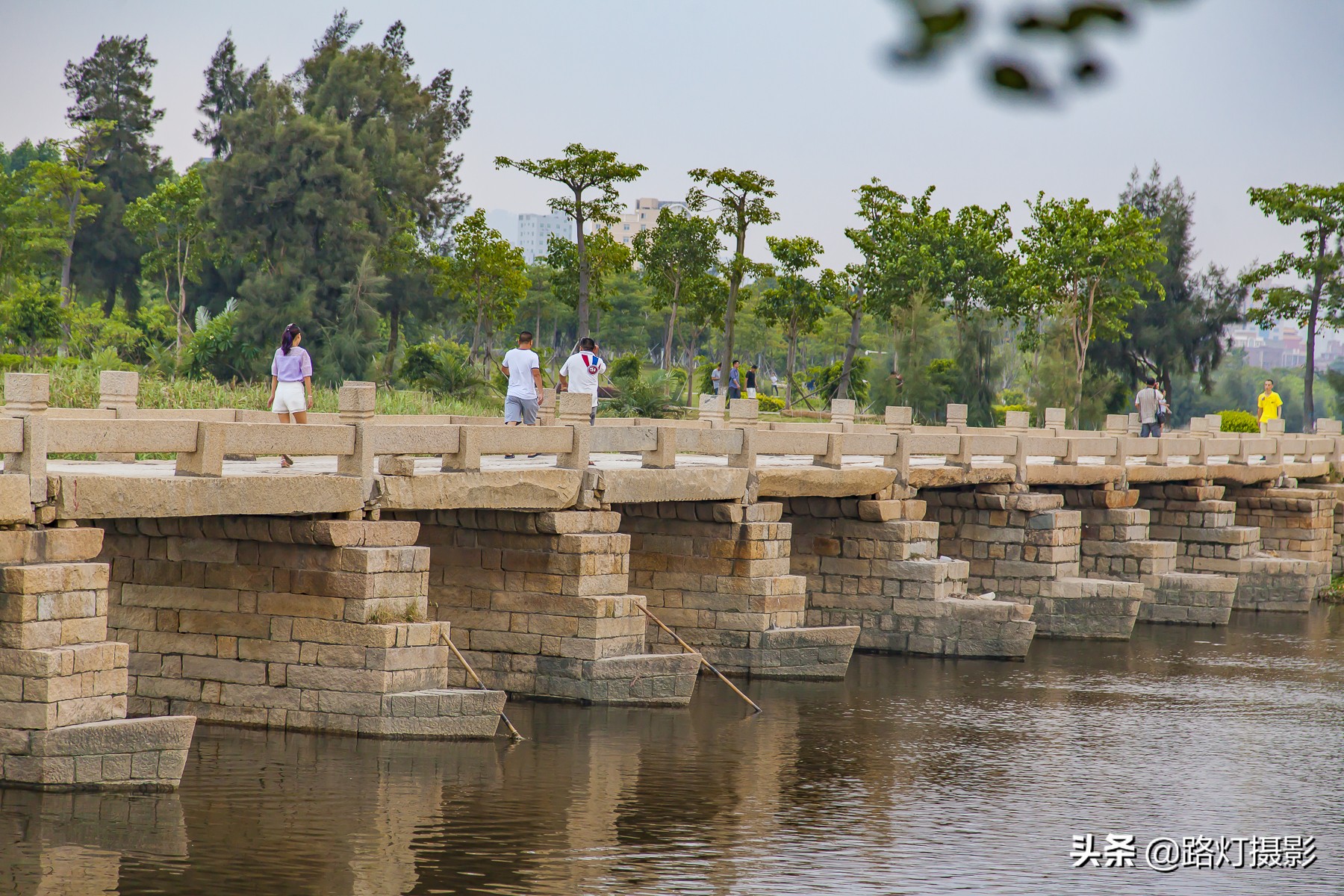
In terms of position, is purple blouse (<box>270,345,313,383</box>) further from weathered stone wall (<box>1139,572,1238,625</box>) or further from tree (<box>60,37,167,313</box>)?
tree (<box>60,37,167,313</box>)

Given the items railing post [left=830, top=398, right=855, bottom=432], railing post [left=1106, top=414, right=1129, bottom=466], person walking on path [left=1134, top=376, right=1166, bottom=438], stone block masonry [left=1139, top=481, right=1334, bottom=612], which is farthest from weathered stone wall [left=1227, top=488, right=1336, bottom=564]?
railing post [left=830, top=398, right=855, bottom=432]

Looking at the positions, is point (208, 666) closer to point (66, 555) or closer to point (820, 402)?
point (66, 555)

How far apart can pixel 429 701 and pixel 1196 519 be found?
18.8 m

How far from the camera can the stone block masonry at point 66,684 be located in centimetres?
1009

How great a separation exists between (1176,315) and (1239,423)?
16021mm

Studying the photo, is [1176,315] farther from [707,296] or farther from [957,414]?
[957,414]

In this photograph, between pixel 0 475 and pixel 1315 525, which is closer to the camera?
pixel 0 475

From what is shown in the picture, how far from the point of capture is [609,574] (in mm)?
15031

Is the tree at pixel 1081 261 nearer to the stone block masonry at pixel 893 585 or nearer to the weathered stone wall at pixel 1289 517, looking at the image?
the weathered stone wall at pixel 1289 517

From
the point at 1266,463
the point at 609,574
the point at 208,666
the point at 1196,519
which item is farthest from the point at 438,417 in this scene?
the point at 1266,463

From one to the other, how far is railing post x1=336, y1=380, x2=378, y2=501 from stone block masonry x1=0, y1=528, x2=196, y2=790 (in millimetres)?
2523

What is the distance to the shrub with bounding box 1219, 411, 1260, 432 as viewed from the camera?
42.8 m

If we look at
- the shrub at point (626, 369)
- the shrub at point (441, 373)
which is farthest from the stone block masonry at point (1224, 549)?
the shrub at point (441, 373)

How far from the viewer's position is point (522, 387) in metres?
16.6
